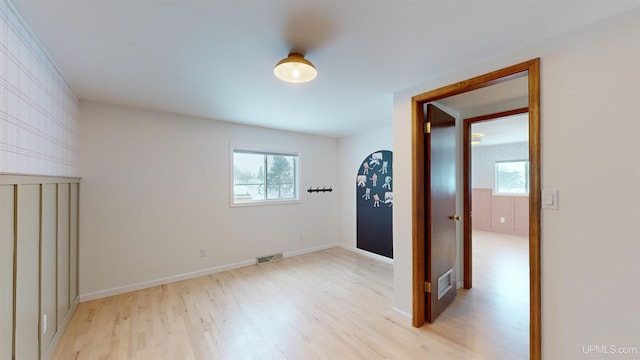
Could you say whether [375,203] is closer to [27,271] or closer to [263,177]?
[263,177]

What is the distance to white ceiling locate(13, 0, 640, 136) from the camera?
1.31m

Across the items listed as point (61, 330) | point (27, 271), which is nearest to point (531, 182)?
point (27, 271)

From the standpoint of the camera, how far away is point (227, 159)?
151 inches

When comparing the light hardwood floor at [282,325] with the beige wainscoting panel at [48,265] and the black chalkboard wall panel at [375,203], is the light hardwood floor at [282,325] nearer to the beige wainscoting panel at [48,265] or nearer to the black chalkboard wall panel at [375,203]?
the beige wainscoting panel at [48,265]

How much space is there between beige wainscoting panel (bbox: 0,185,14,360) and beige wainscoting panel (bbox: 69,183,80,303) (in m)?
1.35

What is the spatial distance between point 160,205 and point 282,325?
7.45ft

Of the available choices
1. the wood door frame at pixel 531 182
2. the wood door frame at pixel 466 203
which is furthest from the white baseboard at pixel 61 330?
the wood door frame at pixel 466 203

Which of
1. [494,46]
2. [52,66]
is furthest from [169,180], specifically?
[494,46]

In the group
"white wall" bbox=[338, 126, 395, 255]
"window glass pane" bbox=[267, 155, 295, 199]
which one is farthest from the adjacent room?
"white wall" bbox=[338, 126, 395, 255]

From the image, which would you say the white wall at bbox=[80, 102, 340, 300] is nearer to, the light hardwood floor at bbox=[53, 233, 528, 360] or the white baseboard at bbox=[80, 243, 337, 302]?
the white baseboard at bbox=[80, 243, 337, 302]

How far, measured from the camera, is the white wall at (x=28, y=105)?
1320 millimetres

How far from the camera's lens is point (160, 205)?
10.8 ft

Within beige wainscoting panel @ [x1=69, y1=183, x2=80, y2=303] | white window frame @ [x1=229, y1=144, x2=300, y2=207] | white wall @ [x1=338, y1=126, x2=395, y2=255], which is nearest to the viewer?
beige wainscoting panel @ [x1=69, y1=183, x2=80, y2=303]

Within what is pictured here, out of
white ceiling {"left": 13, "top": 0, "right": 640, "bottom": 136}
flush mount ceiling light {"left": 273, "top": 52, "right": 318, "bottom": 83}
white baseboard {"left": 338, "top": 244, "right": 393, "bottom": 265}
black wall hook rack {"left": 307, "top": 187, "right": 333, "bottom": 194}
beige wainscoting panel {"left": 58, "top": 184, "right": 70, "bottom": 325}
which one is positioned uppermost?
white ceiling {"left": 13, "top": 0, "right": 640, "bottom": 136}
